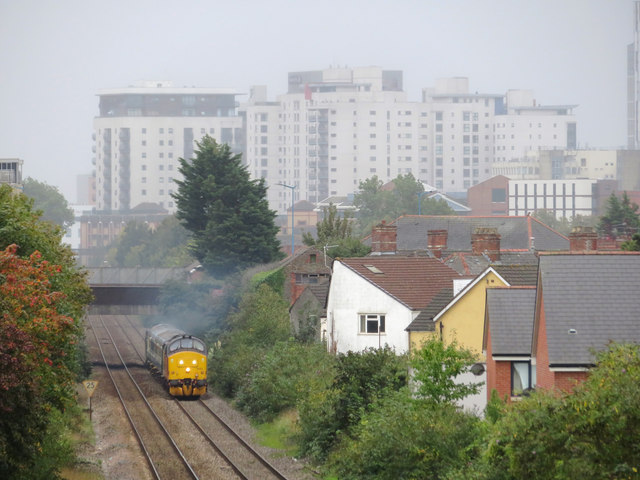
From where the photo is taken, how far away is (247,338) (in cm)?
5616

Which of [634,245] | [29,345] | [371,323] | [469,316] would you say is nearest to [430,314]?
[469,316]

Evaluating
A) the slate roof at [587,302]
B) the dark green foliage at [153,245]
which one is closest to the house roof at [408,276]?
the slate roof at [587,302]

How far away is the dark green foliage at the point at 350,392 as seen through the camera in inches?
1241

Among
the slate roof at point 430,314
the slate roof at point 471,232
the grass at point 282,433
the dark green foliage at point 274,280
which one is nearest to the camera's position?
the grass at point 282,433

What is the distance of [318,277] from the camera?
212 ft

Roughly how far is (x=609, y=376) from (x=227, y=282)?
56101 mm

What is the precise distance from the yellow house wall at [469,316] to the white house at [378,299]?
645 centimetres

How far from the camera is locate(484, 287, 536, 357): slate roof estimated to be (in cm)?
2762

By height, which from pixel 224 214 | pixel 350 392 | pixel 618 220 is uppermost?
pixel 618 220

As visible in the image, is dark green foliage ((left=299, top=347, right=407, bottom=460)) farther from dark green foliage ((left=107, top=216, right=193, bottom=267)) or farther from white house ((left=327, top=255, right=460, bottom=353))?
dark green foliage ((left=107, top=216, right=193, bottom=267))

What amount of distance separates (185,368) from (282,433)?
12.3 meters

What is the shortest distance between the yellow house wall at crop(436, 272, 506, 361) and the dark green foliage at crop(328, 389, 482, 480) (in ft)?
30.7

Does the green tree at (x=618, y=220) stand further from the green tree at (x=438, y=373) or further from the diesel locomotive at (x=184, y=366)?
the green tree at (x=438, y=373)

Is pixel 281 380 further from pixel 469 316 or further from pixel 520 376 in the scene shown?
pixel 520 376
